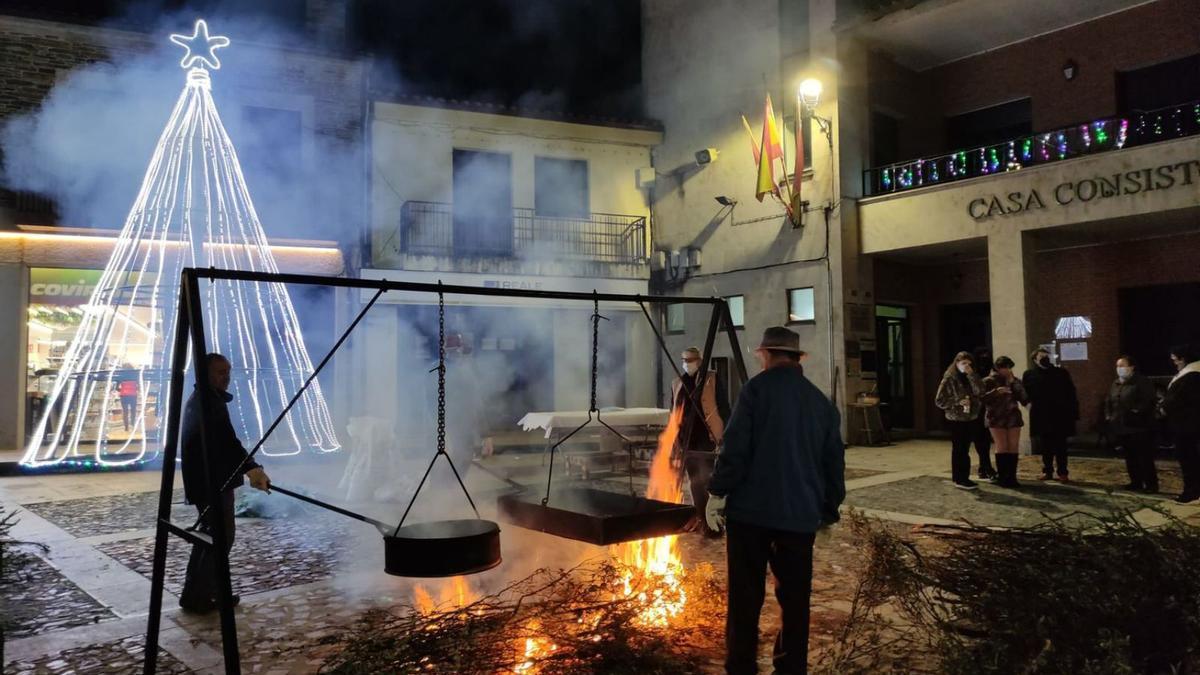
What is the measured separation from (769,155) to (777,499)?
12.5m

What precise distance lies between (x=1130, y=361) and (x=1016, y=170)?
4.86 meters

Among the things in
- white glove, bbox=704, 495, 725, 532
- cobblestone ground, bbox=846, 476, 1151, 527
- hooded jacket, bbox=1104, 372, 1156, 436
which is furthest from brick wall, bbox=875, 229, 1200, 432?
white glove, bbox=704, 495, 725, 532

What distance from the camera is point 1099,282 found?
14.0 metres

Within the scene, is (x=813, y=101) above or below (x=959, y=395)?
above

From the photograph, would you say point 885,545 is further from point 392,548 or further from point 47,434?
point 47,434

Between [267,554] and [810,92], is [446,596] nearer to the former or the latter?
[267,554]

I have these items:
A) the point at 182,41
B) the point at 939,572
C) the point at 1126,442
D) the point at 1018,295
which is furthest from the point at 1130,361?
the point at 182,41

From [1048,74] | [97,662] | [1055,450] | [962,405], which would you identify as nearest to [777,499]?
[97,662]

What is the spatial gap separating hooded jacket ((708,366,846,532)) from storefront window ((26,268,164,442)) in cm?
1354

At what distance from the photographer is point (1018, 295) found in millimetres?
12820

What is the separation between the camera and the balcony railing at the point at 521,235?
16984 millimetres

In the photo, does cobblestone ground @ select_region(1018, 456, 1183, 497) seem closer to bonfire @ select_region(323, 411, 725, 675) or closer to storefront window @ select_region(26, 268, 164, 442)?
bonfire @ select_region(323, 411, 725, 675)

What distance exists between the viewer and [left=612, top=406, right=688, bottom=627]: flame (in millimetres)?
5012

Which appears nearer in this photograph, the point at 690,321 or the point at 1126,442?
the point at 1126,442
